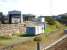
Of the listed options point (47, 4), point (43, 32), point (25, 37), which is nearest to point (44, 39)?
point (43, 32)

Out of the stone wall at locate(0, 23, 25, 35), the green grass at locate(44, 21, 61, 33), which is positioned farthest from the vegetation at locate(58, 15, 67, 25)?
the stone wall at locate(0, 23, 25, 35)

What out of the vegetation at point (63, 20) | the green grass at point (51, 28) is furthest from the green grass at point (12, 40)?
the vegetation at point (63, 20)

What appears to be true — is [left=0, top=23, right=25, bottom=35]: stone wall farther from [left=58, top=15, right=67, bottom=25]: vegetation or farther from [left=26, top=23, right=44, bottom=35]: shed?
[left=58, top=15, right=67, bottom=25]: vegetation

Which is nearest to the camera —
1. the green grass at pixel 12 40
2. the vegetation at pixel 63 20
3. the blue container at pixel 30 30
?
the green grass at pixel 12 40

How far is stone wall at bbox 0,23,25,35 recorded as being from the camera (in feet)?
3.34

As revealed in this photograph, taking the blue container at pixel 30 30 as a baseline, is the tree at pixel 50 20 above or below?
above

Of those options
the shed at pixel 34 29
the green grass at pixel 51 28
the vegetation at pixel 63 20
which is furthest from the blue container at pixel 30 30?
the vegetation at pixel 63 20

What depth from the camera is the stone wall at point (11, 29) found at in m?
1.02

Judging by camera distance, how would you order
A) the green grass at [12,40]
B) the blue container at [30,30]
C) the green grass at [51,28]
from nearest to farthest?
the green grass at [12,40] → the blue container at [30,30] → the green grass at [51,28]

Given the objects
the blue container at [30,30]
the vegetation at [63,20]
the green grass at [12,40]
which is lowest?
the green grass at [12,40]

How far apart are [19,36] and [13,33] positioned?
0.05 m

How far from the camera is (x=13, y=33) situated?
105 cm

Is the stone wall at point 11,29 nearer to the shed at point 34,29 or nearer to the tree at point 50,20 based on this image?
the shed at point 34,29

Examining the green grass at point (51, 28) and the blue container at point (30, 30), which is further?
the green grass at point (51, 28)
